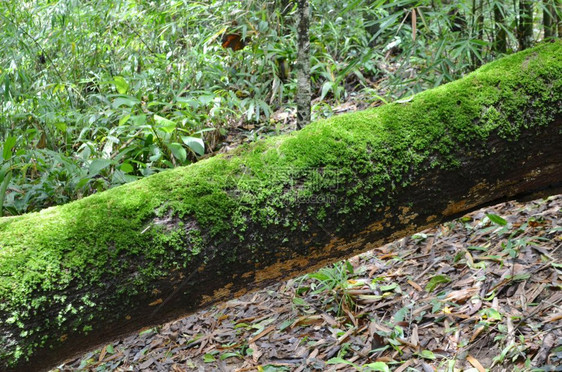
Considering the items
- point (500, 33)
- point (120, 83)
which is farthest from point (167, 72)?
point (500, 33)

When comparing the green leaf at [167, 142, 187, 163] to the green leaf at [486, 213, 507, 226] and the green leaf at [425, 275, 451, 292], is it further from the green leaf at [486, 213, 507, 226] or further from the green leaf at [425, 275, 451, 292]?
the green leaf at [486, 213, 507, 226]

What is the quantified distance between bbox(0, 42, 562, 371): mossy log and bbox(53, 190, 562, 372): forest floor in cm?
65

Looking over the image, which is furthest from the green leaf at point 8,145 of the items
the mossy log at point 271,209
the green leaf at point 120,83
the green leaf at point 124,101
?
the mossy log at point 271,209

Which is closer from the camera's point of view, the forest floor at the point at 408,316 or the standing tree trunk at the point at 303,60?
the forest floor at the point at 408,316

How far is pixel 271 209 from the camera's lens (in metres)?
1.28

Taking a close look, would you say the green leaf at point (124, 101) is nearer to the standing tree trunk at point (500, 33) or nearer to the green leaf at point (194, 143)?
the green leaf at point (194, 143)

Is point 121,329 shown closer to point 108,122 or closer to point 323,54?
point 108,122

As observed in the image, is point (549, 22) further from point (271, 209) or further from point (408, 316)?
point (271, 209)

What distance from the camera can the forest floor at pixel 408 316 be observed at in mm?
2047

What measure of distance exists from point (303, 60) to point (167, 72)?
1.97 meters

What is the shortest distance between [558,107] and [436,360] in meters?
1.13

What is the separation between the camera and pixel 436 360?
2.07 m

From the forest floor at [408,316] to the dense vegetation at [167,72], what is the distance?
1.08m

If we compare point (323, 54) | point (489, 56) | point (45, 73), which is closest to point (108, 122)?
point (45, 73)
